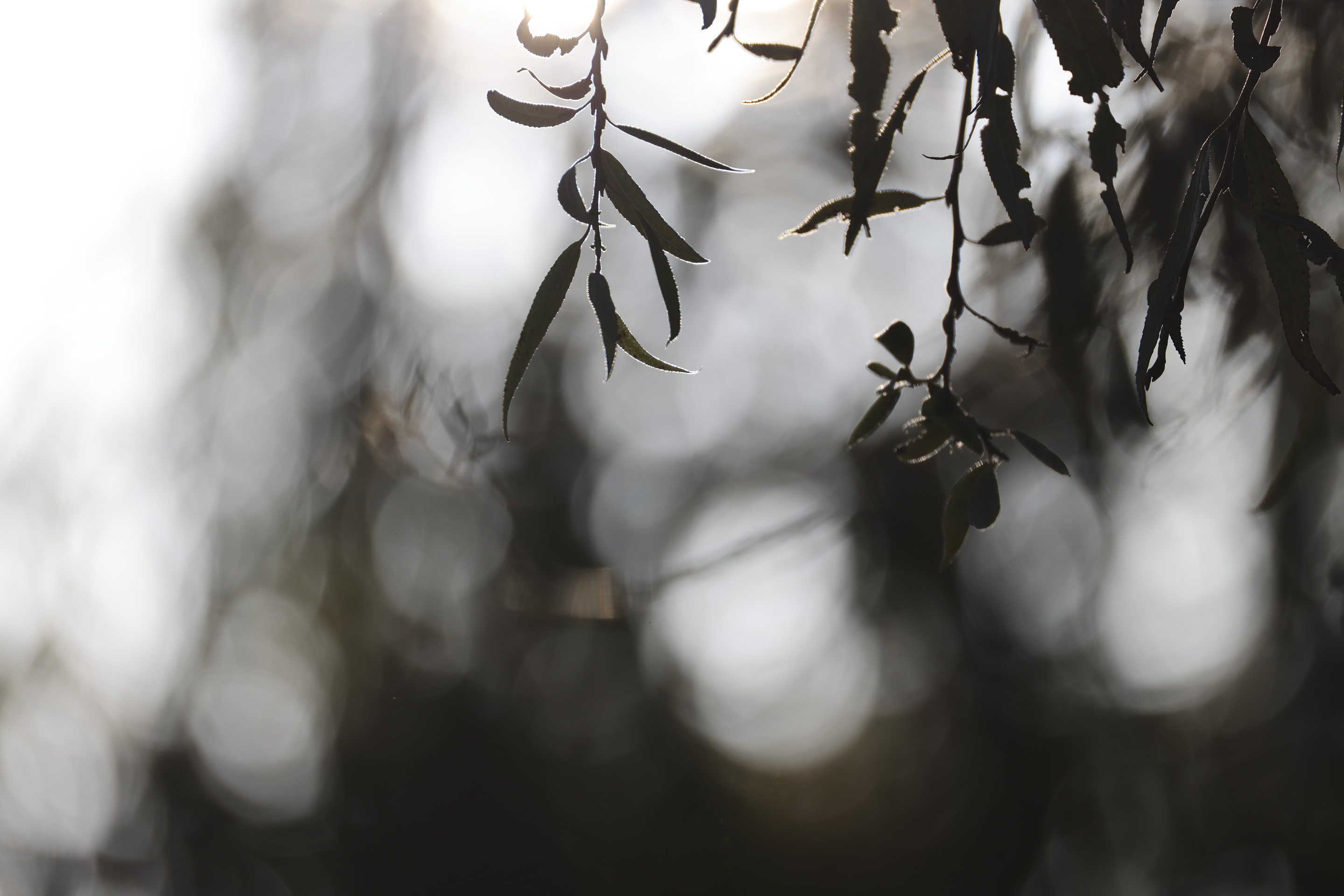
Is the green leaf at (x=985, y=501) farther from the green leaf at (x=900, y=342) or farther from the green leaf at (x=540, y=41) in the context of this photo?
the green leaf at (x=540, y=41)

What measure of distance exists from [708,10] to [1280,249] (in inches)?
18.7

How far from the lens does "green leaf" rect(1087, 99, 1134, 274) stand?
0.54 m

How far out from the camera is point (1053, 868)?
12.9 feet

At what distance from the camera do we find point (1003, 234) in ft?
1.77

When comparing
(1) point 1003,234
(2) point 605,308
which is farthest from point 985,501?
(2) point 605,308

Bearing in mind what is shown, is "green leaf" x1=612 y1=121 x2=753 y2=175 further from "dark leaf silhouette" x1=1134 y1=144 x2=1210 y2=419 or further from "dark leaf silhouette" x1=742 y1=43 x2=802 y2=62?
"dark leaf silhouette" x1=1134 y1=144 x2=1210 y2=419

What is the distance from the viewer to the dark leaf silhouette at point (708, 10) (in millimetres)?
495

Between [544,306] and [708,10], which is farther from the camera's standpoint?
[544,306]

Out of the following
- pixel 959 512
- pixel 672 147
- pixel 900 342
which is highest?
pixel 672 147

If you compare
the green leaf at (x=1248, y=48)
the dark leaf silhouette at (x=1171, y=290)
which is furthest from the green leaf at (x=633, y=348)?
the green leaf at (x=1248, y=48)

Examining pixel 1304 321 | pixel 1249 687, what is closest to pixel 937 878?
pixel 1249 687

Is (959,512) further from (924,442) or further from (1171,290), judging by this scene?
(1171,290)

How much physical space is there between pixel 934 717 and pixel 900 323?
4.49 meters

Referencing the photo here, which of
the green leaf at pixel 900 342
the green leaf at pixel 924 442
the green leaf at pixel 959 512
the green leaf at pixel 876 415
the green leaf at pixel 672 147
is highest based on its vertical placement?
the green leaf at pixel 672 147
